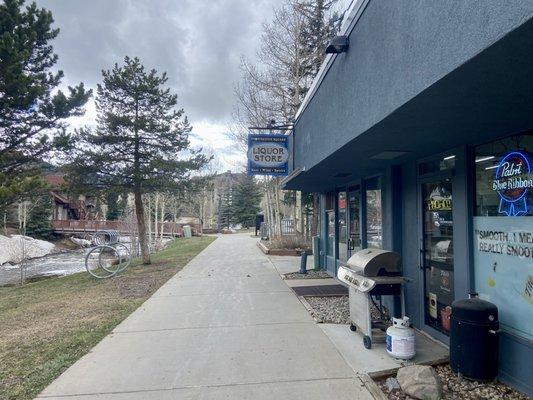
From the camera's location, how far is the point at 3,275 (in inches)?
784

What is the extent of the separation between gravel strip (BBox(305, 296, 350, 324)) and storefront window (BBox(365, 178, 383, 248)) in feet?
4.25

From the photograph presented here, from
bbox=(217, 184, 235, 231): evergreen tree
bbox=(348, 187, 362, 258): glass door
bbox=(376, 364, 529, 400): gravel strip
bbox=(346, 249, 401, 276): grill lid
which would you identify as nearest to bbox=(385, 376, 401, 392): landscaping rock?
bbox=(376, 364, 529, 400): gravel strip

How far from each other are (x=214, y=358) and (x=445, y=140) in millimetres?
3743

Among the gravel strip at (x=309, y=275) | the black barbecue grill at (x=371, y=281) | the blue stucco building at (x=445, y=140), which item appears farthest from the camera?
the gravel strip at (x=309, y=275)

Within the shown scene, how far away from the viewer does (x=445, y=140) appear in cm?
446

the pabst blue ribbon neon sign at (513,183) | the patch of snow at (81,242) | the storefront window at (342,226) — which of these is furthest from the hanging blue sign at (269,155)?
the patch of snow at (81,242)

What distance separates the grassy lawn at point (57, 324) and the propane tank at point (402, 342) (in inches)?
148

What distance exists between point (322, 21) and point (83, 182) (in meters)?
11.9

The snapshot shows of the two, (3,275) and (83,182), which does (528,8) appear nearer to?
(83,182)

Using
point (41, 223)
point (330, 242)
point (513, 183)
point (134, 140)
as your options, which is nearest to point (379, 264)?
point (513, 183)

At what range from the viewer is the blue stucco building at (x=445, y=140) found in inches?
98.8

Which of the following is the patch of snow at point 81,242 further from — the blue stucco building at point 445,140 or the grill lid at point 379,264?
the grill lid at point 379,264

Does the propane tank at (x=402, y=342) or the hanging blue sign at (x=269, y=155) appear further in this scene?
the hanging blue sign at (x=269, y=155)

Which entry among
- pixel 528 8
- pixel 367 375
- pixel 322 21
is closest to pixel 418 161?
pixel 367 375
